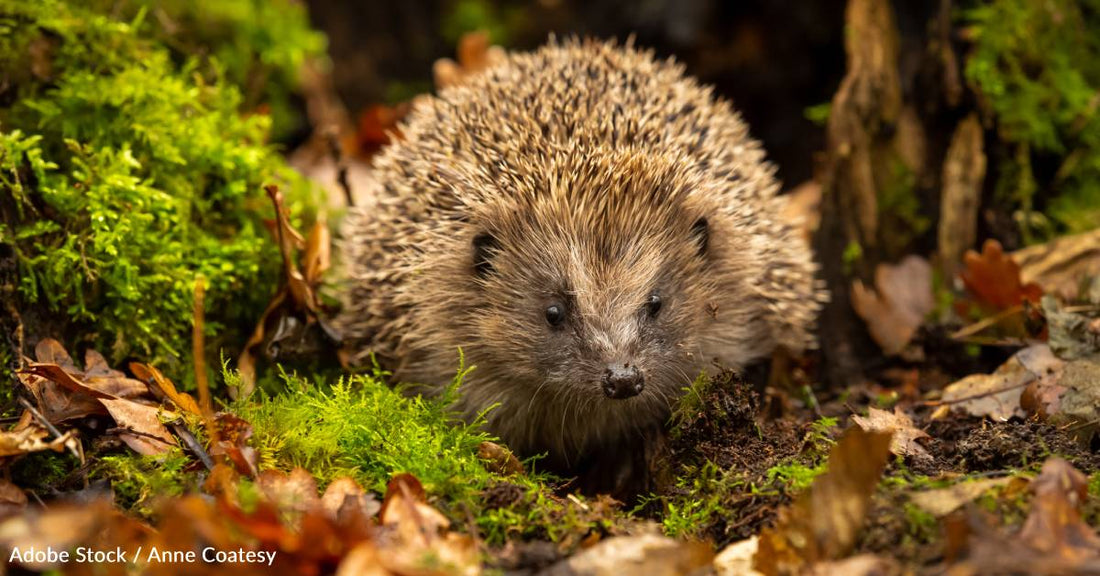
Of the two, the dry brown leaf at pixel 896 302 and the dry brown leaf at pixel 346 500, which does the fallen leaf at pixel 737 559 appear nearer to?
the dry brown leaf at pixel 346 500

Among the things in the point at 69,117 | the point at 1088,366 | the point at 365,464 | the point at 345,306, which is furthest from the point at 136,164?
the point at 1088,366

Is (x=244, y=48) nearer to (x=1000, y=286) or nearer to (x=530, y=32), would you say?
(x=530, y=32)

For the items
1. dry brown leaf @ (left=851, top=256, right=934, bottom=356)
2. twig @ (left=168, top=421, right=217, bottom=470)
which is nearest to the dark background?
dry brown leaf @ (left=851, top=256, right=934, bottom=356)

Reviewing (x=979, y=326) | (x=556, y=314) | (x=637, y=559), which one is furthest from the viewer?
(x=979, y=326)

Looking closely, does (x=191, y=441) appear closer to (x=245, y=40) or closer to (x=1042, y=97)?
(x=245, y=40)

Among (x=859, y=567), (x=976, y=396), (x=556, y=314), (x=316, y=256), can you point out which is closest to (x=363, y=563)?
(x=859, y=567)

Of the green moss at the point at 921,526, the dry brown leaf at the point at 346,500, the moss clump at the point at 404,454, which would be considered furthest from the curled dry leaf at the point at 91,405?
the green moss at the point at 921,526

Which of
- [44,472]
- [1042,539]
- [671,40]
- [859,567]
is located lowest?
[44,472]

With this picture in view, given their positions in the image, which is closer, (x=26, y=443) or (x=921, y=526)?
(x=921, y=526)
